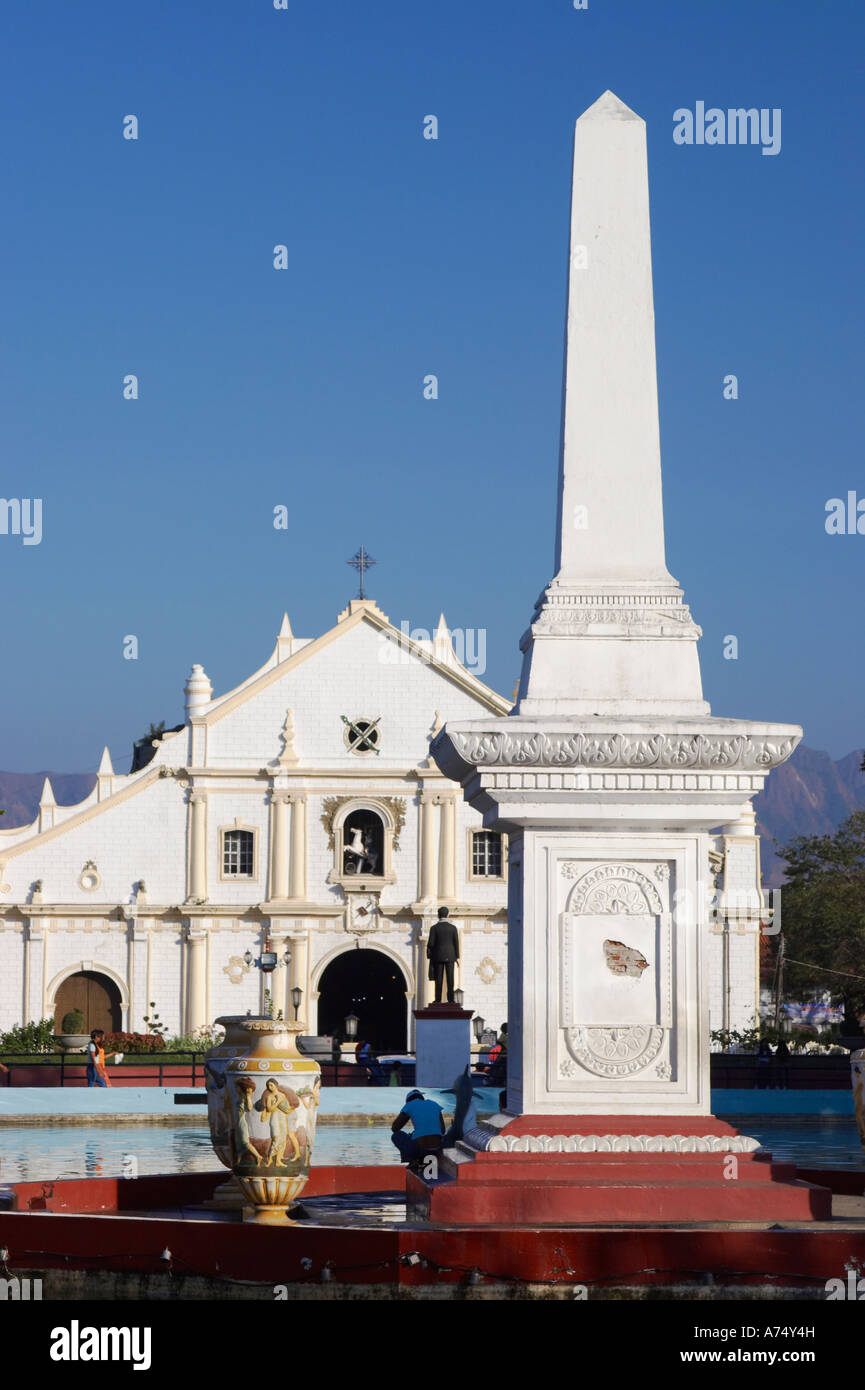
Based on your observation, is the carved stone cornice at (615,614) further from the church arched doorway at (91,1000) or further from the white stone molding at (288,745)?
the church arched doorway at (91,1000)

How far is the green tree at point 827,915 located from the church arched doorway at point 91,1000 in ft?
64.1

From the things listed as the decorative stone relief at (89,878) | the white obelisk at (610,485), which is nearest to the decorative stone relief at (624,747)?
the white obelisk at (610,485)

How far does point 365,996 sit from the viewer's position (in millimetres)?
45875

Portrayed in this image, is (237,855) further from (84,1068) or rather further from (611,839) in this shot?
(611,839)

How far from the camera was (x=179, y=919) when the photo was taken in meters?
44.3

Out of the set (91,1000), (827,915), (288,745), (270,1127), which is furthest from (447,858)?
(270,1127)

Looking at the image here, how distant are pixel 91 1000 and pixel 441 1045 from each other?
2256 centimetres

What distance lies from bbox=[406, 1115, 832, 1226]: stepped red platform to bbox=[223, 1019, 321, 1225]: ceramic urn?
2.72 feet

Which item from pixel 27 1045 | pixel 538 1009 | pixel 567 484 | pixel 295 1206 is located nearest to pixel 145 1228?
pixel 295 1206

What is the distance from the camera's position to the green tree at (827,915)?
198 ft

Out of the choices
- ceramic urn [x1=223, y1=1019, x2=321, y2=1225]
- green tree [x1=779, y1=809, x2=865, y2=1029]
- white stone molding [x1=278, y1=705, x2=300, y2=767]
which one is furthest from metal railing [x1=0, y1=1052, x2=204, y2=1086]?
green tree [x1=779, y1=809, x2=865, y2=1029]
